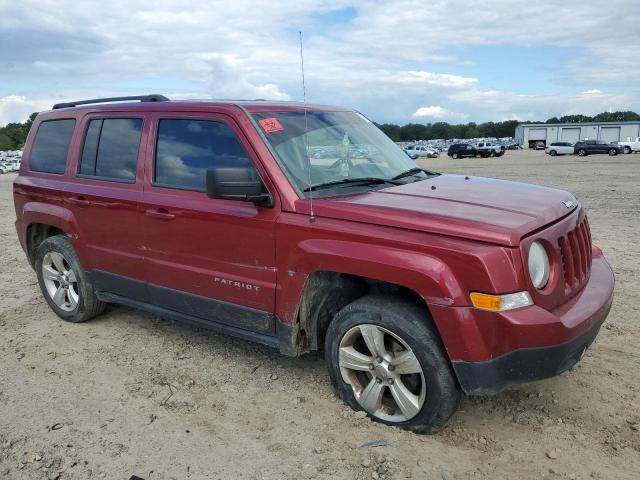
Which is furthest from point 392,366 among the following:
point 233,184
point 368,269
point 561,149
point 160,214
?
point 561,149

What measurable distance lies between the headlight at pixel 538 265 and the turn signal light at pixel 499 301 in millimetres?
122

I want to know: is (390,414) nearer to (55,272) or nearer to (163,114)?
(163,114)

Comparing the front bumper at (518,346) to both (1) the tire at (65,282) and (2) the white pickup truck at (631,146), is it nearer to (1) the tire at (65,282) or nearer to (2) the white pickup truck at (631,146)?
(1) the tire at (65,282)

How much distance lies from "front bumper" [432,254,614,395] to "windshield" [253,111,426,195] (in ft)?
4.32

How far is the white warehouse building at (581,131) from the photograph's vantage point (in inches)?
3602

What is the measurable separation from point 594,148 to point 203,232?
50.5m

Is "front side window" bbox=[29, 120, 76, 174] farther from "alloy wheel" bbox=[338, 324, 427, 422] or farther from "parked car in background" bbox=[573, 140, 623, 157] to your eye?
"parked car in background" bbox=[573, 140, 623, 157]

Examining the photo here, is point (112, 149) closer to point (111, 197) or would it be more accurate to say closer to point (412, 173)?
point (111, 197)

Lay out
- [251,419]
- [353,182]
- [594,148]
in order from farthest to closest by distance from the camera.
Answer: [594,148]
[353,182]
[251,419]

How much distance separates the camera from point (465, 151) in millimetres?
50781

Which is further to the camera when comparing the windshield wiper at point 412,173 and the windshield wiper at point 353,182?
the windshield wiper at point 412,173

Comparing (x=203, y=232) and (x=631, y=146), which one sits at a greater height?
(x=203, y=232)

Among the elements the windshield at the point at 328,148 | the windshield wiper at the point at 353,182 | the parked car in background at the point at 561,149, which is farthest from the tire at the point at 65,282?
the parked car in background at the point at 561,149

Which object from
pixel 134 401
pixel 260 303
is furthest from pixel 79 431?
pixel 260 303
